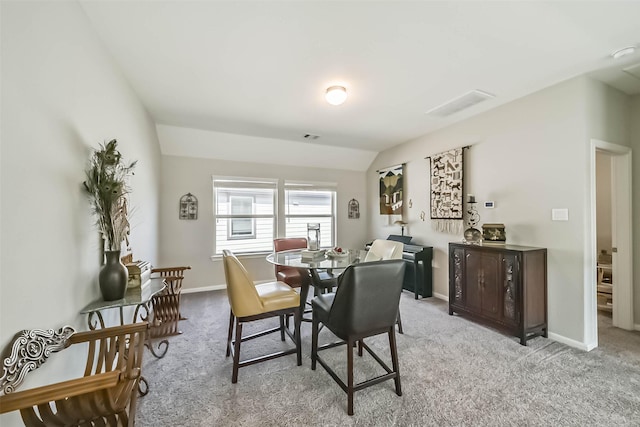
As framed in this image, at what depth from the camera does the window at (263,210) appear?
15.7 feet

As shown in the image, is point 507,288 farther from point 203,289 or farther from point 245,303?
point 203,289

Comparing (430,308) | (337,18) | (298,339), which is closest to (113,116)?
(337,18)

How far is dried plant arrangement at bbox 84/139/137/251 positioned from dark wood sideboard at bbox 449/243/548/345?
355 centimetres

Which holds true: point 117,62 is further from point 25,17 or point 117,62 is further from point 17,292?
point 17,292

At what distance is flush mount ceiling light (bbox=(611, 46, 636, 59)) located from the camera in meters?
2.12

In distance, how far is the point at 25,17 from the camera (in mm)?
1191

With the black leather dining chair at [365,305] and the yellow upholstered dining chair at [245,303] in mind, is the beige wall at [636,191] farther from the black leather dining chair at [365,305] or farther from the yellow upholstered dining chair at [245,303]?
the yellow upholstered dining chair at [245,303]

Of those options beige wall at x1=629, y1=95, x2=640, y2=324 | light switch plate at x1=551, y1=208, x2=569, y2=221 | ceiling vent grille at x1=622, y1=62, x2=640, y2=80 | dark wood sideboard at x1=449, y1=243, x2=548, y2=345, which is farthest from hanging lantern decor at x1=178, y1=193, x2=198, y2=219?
beige wall at x1=629, y1=95, x2=640, y2=324

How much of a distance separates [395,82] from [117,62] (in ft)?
8.41

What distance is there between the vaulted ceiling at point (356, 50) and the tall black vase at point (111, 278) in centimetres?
164

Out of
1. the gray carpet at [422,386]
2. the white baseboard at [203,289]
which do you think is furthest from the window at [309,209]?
the gray carpet at [422,386]

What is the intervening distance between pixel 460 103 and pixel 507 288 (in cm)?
217

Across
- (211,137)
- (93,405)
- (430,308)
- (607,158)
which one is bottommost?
(430,308)

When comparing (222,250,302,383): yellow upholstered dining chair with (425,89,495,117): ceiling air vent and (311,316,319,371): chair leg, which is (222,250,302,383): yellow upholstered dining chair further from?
(425,89,495,117): ceiling air vent
